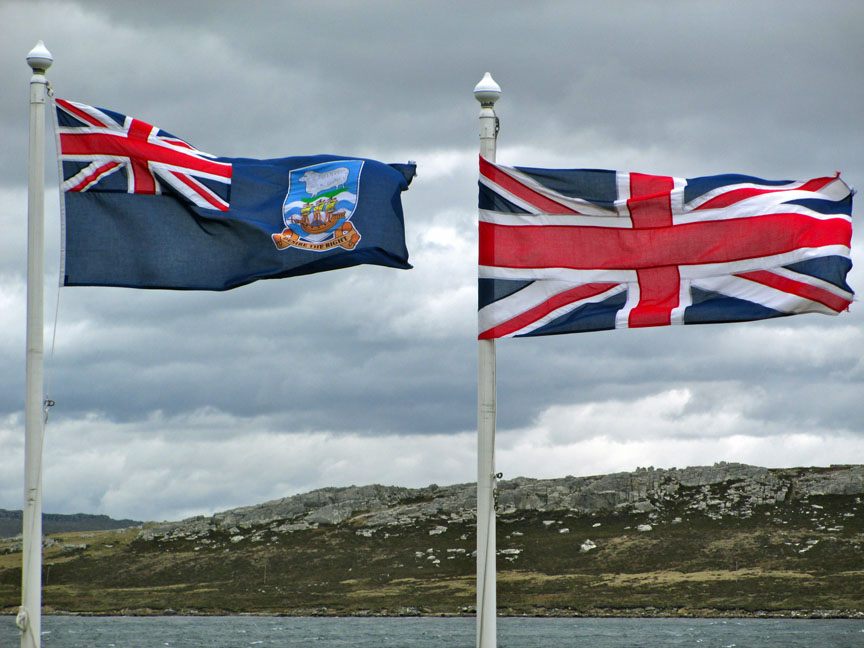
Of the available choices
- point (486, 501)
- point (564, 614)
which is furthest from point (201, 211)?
point (564, 614)

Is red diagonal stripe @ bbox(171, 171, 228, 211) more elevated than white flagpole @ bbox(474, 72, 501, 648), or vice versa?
red diagonal stripe @ bbox(171, 171, 228, 211)

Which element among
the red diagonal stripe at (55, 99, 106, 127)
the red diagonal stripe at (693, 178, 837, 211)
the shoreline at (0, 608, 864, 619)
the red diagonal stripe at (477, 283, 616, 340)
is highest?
the red diagonal stripe at (55, 99, 106, 127)

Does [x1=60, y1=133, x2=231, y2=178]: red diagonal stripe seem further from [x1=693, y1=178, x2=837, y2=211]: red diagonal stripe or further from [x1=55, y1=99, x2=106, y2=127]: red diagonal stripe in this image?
[x1=693, y1=178, x2=837, y2=211]: red diagonal stripe

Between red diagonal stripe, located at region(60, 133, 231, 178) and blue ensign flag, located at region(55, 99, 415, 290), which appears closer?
blue ensign flag, located at region(55, 99, 415, 290)

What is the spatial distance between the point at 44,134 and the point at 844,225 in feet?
40.8

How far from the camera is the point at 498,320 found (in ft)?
63.8

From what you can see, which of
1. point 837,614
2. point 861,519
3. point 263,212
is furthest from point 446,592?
point 263,212

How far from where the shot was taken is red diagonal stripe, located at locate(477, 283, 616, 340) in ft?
63.7

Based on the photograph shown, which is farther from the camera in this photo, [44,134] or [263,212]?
[263,212]

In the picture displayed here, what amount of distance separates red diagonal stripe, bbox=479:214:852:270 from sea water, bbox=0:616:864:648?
90.3 m

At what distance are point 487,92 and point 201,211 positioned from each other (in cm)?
498

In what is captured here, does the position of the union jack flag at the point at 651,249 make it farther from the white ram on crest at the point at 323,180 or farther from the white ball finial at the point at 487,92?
the white ram on crest at the point at 323,180

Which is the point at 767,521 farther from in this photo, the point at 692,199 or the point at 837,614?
the point at 692,199

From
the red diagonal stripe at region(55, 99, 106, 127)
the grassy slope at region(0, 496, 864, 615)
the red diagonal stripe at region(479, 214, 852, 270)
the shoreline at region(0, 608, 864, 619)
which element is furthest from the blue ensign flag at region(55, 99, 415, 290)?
the grassy slope at region(0, 496, 864, 615)
